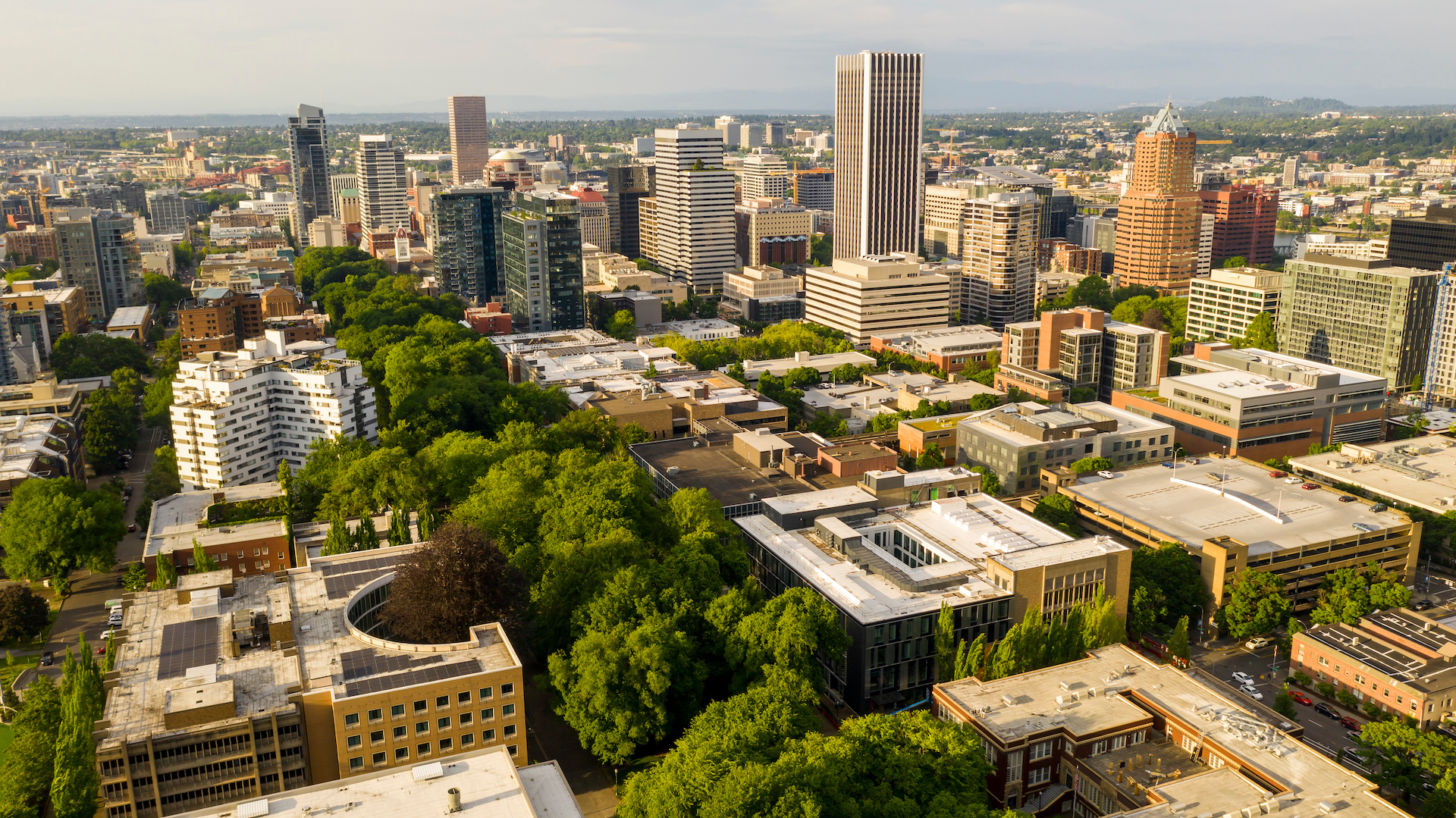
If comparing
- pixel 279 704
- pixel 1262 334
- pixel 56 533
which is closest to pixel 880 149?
pixel 1262 334

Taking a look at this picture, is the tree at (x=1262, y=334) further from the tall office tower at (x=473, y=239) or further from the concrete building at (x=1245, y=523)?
the tall office tower at (x=473, y=239)

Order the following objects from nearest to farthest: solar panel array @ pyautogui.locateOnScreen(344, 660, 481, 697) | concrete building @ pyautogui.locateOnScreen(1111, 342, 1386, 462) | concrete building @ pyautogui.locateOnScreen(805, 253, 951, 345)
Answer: solar panel array @ pyautogui.locateOnScreen(344, 660, 481, 697) < concrete building @ pyautogui.locateOnScreen(1111, 342, 1386, 462) < concrete building @ pyautogui.locateOnScreen(805, 253, 951, 345)

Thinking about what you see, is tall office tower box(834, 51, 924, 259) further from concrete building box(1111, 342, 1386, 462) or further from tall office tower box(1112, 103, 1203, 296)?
concrete building box(1111, 342, 1386, 462)

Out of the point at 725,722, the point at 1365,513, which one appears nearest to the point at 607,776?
the point at 725,722

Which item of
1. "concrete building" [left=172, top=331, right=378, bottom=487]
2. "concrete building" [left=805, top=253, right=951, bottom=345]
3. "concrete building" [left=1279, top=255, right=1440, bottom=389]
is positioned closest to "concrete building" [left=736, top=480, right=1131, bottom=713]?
"concrete building" [left=172, top=331, right=378, bottom=487]

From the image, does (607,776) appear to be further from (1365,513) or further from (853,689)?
(1365,513)

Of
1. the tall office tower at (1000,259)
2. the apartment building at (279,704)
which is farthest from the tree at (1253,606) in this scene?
the tall office tower at (1000,259)

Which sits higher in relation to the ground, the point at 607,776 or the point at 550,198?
the point at 550,198
